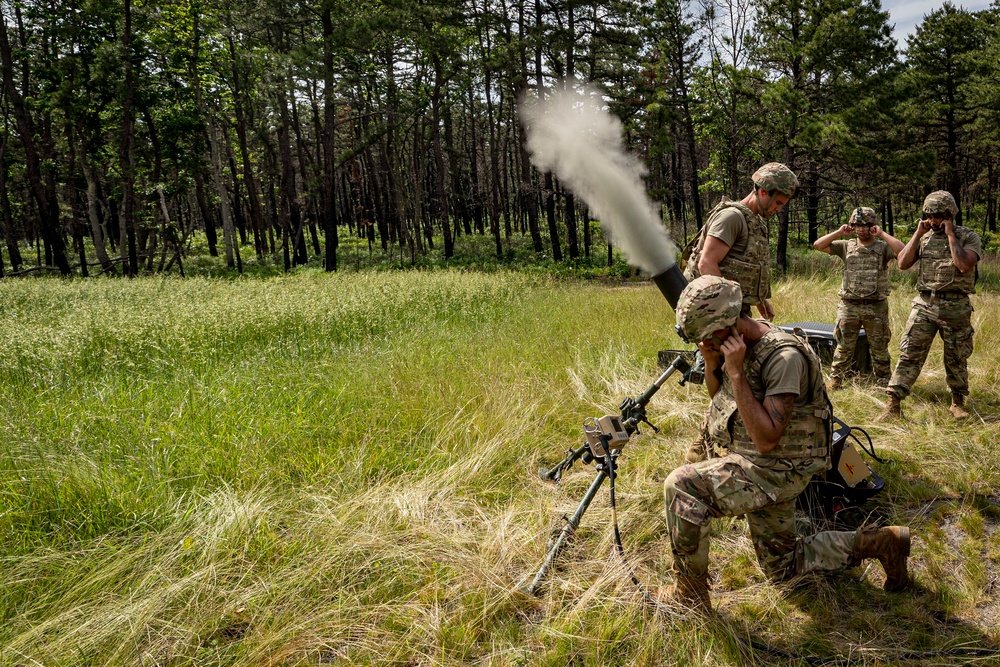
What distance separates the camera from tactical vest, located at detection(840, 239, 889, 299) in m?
5.25

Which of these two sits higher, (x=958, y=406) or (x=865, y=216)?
(x=865, y=216)

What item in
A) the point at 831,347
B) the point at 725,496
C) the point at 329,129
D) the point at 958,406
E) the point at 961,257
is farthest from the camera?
the point at 329,129

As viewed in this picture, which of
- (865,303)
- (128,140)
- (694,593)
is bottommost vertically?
(694,593)

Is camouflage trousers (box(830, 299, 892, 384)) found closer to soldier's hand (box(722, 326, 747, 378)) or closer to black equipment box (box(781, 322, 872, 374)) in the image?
black equipment box (box(781, 322, 872, 374))

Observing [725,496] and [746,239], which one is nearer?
[725,496]

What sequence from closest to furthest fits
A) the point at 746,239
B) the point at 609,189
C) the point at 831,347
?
1. the point at 609,189
2. the point at 746,239
3. the point at 831,347

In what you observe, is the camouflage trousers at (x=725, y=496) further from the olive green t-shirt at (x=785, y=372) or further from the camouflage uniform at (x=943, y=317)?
the camouflage uniform at (x=943, y=317)

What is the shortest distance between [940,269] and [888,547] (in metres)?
3.35

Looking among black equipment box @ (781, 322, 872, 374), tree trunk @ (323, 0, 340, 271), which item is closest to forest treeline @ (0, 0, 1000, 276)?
tree trunk @ (323, 0, 340, 271)

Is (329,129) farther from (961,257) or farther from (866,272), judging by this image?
(961,257)

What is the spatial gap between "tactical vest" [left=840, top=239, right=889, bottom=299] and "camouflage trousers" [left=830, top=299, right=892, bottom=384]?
0.32 ft

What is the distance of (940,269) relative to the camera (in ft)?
15.4

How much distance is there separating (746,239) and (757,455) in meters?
2.14

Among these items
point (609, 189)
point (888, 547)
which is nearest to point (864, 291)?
point (609, 189)
